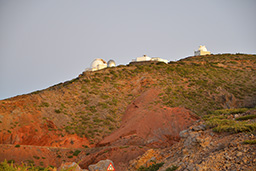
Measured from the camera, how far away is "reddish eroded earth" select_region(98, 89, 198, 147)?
22975mm

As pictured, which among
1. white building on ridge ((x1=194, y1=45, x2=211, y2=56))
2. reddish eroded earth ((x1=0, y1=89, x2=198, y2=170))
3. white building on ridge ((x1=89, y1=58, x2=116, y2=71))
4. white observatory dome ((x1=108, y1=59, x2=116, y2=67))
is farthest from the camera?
white building on ridge ((x1=194, y1=45, x2=211, y2=56))

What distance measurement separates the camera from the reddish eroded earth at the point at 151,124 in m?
23.0

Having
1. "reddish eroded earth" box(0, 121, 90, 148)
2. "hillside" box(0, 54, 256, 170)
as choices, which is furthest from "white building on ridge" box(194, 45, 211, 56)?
"reddish eroded earth" box(0, 121, 90, 148)

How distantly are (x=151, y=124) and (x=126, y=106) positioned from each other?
24.2 ft

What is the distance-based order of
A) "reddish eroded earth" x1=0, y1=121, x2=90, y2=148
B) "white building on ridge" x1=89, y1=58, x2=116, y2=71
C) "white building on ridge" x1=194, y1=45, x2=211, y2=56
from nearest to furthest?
"reddish eroded earth" x1=0, y1=121, x2=90, y2=148, "white building on ridge" x1=89, y1=58, x2=116, y2=71, "white building on ridge" x1=194, y1=45, x2=211, y2=56

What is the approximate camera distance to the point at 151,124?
84.2 ft

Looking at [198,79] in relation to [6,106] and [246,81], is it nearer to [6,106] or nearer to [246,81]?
[246,81]

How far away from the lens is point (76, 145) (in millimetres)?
24906

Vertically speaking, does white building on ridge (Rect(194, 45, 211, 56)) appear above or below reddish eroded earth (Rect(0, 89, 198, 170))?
above

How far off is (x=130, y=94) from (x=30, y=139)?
15.3 meters

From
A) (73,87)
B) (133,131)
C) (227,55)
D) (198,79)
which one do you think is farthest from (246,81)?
(73,87)

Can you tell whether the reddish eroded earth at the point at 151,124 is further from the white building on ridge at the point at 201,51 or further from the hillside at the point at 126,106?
the white building on ridge at the point at 201,51

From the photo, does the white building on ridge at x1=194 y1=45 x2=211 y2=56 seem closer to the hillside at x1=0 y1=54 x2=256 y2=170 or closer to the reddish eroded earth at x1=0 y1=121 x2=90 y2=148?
the hillside at x1=0 y1=54 x2=256 y2=170

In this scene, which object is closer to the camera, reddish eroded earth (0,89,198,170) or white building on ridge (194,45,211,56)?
reddish eroded earth (0,89,198,170)
